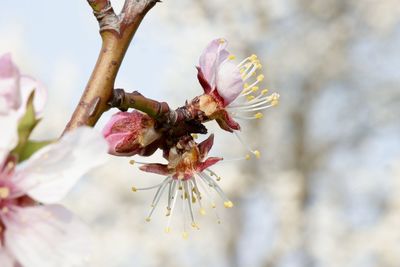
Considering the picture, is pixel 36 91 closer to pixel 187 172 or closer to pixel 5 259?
pixel 5 259

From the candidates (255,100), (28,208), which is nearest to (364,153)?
(255,100)

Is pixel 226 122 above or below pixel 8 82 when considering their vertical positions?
below

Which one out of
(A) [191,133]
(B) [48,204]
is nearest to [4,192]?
(B) [48,204]

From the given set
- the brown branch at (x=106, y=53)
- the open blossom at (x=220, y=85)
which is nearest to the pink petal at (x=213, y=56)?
the open blossom at (x=220, y=85)

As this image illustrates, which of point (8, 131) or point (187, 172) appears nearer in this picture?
point (8, 131)

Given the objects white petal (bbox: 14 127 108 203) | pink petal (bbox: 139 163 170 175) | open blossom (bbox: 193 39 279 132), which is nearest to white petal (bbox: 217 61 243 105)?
open blossom (bbox: 193 39 279 132)
